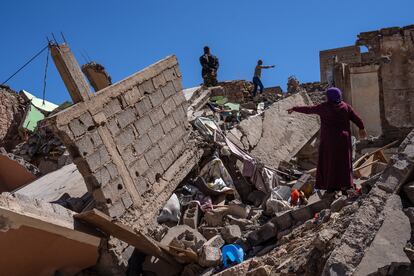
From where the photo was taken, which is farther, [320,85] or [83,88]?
[320,85]

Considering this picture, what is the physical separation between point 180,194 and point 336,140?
2.20 metres

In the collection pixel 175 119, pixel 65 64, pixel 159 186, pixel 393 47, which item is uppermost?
pixel 393 47

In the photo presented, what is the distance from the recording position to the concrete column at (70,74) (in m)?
6.09

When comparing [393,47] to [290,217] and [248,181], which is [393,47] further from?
[290,217]

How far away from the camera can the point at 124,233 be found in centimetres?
547

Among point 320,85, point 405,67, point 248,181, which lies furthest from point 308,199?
point 320,85

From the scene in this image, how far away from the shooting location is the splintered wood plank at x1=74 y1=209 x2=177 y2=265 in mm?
5254

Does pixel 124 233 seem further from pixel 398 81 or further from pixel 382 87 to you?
pixel 398 81

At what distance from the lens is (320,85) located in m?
17.5

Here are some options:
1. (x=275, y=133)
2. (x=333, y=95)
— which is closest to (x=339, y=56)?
(x=275, y=133)

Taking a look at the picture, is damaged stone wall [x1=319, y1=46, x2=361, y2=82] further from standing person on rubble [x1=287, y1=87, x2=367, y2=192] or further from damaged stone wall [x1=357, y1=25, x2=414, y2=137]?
standing person on rubble [x1=287, y1=87, x2=367, y2=192]

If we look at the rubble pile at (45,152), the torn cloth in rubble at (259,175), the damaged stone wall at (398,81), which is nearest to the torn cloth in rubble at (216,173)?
the torn cloth in rubble at (259,175)

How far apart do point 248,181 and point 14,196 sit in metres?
3.69

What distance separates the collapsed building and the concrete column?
0.02 meters
